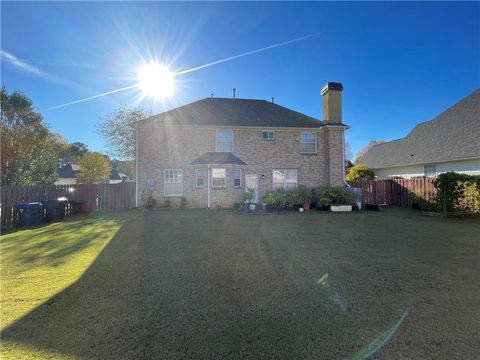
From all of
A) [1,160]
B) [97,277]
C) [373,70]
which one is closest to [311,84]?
[373,70]

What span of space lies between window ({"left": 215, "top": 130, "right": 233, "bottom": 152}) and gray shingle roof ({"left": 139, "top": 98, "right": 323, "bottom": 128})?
2.03ft

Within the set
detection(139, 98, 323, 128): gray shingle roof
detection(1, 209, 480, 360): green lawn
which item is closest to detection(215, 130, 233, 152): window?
detection(139, 98, 323, 128): gray shingle roof

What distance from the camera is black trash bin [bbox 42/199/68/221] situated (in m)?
11.0

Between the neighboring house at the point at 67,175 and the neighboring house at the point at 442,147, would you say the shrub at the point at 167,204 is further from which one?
the neighboring house at the point at 67,175

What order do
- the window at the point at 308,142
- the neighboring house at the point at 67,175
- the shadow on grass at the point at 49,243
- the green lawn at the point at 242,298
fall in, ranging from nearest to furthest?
the green lawn at the point at 242,298
the shadow on grass at the point at 49,243
the window at the point at 308,142
the neighboring house at the point at 67,175

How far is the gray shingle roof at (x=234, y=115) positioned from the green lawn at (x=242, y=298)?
10555 millimetres

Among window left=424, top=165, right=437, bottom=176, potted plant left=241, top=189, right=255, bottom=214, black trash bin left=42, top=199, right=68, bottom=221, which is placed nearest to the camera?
black trash bin left=42, top=199, right=68, bottom=221

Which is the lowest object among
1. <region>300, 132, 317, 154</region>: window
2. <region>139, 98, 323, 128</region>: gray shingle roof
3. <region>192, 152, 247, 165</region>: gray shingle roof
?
<region>192, 152, 247, 165</region>: gray shingle roof

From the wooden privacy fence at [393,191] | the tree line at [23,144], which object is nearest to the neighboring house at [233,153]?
the wooden privacy fence at [393,191]

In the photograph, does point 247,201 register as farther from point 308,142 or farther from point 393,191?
point 393,191

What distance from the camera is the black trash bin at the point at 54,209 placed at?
1102cm

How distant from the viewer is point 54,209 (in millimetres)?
11195

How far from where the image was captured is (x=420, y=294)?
3658 millimetres

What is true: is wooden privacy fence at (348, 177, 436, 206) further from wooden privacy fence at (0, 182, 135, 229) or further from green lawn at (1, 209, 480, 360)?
wooden privacy fence at (0, 182, 135, 229)
